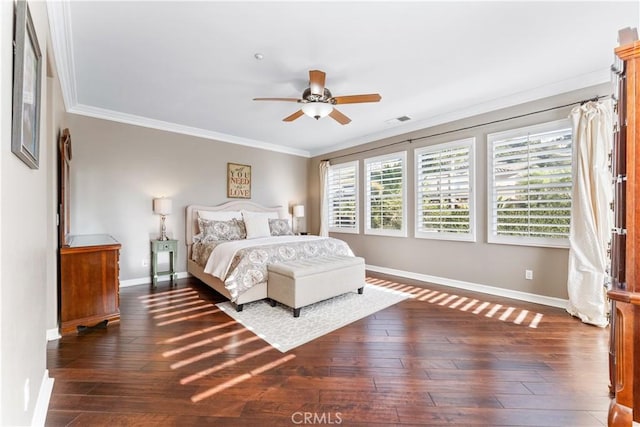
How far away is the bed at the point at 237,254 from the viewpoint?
3309 mm

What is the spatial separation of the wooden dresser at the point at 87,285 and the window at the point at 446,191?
433cm

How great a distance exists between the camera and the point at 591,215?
2996mm

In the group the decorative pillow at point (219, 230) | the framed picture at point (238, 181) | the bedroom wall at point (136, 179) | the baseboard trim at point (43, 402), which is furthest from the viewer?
→ the framed picture at point (238, 181)

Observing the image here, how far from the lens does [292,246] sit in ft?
12.6

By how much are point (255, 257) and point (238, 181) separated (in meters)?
2.69

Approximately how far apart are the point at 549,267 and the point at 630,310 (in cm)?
270

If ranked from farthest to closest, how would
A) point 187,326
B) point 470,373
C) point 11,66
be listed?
point 187,326 < point 470,373 < point 11,66

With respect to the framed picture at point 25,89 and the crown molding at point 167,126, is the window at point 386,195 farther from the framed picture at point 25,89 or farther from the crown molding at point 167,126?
the framed picture at point 25,89

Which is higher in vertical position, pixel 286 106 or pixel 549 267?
pixel 286 106

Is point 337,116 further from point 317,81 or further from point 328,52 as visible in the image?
point 328,52

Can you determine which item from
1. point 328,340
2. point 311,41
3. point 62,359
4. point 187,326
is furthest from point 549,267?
point 62,359

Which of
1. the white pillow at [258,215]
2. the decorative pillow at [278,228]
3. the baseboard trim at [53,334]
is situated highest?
the white pillow at [258,215]

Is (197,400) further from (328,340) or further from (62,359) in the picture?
(62,359)

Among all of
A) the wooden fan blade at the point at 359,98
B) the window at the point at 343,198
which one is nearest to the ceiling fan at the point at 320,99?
the wooden fan blade at the point at 359,98
